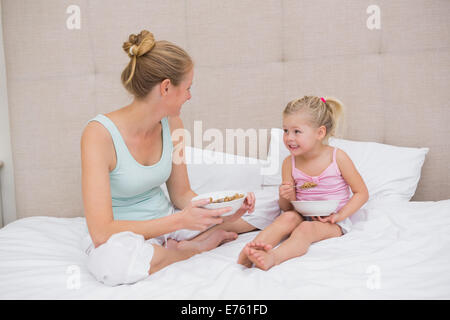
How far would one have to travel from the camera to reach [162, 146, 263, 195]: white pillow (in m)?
1.72

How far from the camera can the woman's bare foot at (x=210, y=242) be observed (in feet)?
4.12

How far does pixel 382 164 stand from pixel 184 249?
0.99 m

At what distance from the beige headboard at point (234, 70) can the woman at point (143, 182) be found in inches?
23.0

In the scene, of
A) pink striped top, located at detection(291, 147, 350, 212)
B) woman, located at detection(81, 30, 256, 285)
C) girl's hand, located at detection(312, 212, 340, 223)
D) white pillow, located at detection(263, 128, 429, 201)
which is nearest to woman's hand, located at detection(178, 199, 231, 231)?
woman, located at detection(81, 30, 256, 285)

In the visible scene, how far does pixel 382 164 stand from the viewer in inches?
66.9

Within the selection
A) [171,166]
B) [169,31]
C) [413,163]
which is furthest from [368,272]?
[169,31]

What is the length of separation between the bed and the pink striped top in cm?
10

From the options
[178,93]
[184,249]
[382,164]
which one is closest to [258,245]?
[184,249]

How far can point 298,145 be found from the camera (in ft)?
4.88

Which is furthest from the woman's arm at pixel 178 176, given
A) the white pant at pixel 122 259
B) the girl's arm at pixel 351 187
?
the girl's arm at pixel 351 187

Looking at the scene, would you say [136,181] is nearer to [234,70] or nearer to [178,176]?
[178,176]

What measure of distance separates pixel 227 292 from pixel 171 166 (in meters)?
0.57

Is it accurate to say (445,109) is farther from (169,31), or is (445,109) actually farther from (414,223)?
(169,31)

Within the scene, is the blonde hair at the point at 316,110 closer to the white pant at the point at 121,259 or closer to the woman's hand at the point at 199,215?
the woman's hand at the point at 199,215
